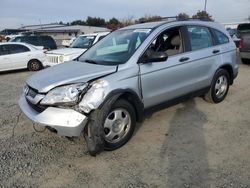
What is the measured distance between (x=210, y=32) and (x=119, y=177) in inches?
144

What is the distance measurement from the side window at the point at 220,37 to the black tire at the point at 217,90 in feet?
1.96

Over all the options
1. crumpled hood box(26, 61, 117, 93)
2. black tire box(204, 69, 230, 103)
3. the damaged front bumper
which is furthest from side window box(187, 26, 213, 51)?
the damaged front bumper

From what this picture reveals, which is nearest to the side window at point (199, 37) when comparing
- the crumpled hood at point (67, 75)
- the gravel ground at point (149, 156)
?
the gravel ground at point (149, 156)

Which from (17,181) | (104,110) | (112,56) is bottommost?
(17,181)

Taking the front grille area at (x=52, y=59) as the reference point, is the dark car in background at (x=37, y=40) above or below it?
above

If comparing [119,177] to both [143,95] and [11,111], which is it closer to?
[143,95]

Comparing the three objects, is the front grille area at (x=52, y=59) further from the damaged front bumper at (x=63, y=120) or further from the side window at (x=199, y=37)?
the damaged front bumper at (x=63, y=120)

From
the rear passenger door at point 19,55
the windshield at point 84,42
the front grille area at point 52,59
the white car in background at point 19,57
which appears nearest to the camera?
the front grille area at point 52,59

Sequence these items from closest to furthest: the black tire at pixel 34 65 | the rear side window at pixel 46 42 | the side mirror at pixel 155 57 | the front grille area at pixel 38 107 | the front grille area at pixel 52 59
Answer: the front grille area at pixel 38 107 → the side mirror at pixel 155 57 → the front grille area at pixel 52 59 → the black tire at pixel 34 65 → the rear side window at pixel 46 42

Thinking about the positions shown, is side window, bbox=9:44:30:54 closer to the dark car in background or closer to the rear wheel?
the dark car in background

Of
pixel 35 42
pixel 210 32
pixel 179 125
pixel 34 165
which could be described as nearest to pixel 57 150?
pixel 34 165

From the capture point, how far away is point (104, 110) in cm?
365

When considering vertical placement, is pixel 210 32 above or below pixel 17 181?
above

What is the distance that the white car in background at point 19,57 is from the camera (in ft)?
39.9
